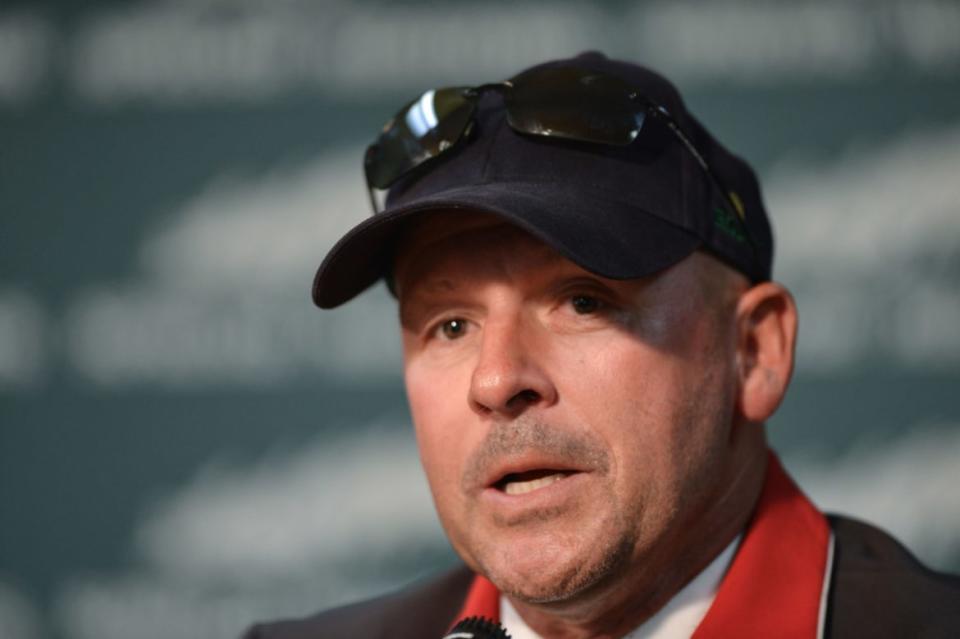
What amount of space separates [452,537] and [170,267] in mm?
1031

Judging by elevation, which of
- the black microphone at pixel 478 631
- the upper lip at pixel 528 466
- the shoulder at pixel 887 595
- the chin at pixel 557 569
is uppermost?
the upper lip at pixel 528 466

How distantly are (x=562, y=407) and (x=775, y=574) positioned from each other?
29cm

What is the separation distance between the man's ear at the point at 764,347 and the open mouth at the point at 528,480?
0.23 meters

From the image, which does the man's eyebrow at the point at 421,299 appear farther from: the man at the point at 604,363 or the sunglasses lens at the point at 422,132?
the sunglasses lens at the point at 422,132

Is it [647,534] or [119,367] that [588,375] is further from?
[119,367]

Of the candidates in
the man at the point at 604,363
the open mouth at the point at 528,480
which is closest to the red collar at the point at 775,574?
the man at the point at 604,363

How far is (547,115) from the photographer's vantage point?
1015mm

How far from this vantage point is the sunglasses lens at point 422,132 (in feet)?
3.44

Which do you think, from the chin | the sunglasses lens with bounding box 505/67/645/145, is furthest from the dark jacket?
the sunglasses lens with bounding box 505/67/645/145

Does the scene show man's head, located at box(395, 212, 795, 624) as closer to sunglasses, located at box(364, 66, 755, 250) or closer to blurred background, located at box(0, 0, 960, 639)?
sunglasses, located at box(364, 66, 755, 250)

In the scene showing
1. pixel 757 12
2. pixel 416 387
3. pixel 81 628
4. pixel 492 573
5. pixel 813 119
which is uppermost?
pixel 757 12

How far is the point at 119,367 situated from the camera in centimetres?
190

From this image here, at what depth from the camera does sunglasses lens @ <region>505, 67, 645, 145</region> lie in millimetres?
1004

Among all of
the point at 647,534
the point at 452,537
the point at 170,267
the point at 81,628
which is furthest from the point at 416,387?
the point at 81,628
